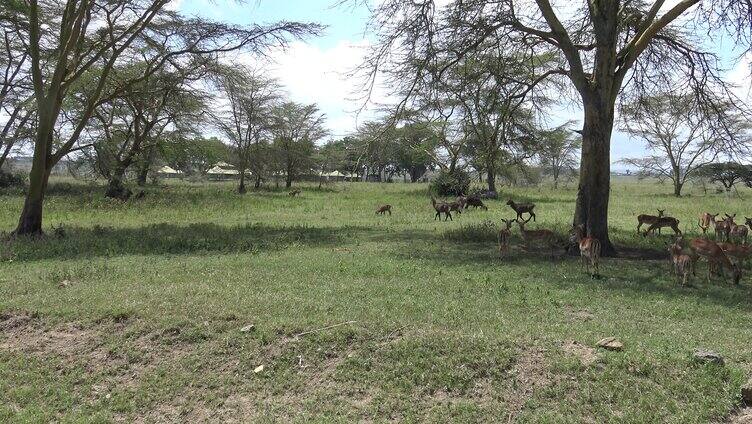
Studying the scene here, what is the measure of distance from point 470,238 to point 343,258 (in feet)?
12.8

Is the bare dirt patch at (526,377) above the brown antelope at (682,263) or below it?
below

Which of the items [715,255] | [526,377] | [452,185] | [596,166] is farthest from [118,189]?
[526,377]

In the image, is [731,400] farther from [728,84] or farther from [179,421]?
[728,84]

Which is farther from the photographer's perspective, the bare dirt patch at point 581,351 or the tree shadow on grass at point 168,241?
the tree shadow on grass at point 168,241

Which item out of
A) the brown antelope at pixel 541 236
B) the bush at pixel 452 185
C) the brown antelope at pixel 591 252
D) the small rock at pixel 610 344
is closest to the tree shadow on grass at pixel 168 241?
the brown antelope at pixel 541 236

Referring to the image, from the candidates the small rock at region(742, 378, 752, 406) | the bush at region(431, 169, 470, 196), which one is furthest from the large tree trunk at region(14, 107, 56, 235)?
the bush at region(431, 169, 470, 196)

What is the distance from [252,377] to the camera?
555 cm

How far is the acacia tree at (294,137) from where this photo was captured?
47.3 m

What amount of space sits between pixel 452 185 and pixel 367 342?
24779 mm

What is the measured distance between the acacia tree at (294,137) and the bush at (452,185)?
1533 cm

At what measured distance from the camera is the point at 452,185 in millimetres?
30109

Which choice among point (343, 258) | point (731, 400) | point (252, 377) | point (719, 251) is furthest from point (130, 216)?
point (731, 400)

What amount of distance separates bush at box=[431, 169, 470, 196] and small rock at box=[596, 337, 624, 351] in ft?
67.9

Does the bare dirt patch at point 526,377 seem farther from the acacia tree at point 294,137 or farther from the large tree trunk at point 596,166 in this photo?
the acacia tree at point 294,137
